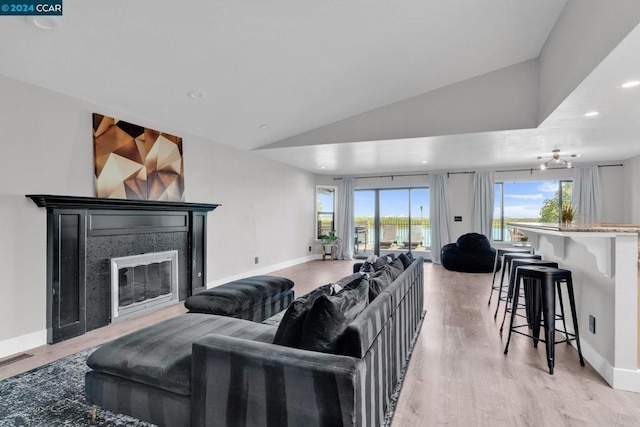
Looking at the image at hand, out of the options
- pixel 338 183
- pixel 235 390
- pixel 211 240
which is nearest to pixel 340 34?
pixel 235 390

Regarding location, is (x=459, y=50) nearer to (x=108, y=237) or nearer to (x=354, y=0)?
(x=354, y=0)

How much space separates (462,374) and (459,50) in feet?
11.6

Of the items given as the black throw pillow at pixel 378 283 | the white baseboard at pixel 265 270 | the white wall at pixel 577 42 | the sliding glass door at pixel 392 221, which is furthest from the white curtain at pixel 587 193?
the black throw pillow at pixel 378 283

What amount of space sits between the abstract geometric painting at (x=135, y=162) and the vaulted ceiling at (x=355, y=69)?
0.20 meters

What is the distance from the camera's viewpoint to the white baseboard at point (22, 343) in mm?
2781

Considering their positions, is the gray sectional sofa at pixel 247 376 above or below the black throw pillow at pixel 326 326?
below

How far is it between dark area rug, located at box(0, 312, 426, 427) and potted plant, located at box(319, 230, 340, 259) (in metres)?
6.15

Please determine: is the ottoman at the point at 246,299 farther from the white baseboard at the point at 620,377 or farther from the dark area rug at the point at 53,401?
the white baseboard at the point at 620,377

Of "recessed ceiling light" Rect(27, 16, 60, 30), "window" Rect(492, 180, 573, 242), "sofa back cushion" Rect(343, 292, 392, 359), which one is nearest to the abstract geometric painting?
"recessed ceiling light" Rect(27, 16, 60, 30)

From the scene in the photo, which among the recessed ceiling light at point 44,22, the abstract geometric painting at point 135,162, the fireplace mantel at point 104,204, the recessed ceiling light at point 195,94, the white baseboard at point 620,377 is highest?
the recessed ceiling light at point 44,22

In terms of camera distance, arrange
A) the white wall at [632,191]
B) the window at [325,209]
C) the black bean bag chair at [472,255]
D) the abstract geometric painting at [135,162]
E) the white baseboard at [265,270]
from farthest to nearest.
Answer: the window at [325,209] → the black bean bag chair at [472,255] → the white wall at [632,191] → the white baseboard at [265,270] → the abstract geometric painting at [135,162]

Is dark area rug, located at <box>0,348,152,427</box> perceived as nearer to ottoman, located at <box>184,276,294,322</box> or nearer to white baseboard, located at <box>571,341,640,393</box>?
Result: ottoman, located at <box>184,276,294,322</box>

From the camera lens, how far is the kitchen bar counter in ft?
7.36

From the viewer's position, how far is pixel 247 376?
4.73ft
